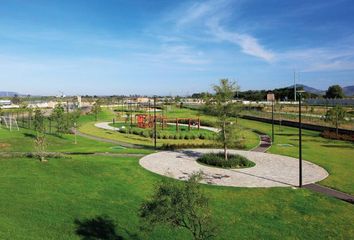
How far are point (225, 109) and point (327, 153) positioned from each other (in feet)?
57.1

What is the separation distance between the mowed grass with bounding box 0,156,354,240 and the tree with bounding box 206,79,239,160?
9.79 m

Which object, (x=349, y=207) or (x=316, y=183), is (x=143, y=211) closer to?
(x=349, y=207)

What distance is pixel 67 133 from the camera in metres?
59.5

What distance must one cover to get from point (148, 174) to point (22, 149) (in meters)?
21.4

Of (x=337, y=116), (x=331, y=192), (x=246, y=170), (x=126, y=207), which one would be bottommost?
(x=331, y=192)

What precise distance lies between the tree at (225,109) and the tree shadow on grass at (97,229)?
18230 mm

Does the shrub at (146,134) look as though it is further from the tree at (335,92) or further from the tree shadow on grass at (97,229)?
the tree at (335,92)

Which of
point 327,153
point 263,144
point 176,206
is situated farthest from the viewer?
point 263,144

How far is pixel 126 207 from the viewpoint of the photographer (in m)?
22.8

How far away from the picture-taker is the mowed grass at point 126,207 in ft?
63.8

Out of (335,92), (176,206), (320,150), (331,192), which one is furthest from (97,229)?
(335,92)

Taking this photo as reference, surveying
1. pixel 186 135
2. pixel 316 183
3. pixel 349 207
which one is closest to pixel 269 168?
pixel 316 183

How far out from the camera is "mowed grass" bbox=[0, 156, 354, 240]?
63.8 ft

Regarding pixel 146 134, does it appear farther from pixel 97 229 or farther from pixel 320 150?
pixel 97 229
